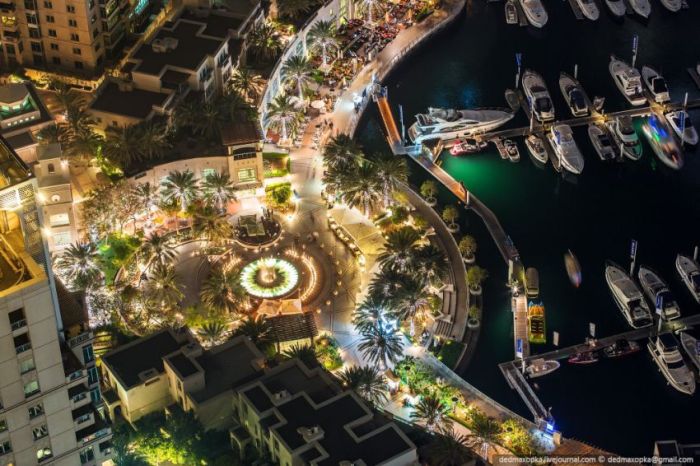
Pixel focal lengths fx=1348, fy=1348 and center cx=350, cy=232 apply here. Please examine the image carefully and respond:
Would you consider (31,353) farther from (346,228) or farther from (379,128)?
(379,128)

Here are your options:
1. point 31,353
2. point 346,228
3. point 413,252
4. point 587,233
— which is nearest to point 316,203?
point 346,228

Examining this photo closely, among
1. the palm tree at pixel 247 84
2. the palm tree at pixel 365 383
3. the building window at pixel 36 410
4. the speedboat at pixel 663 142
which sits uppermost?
the palm tree at pixel 247 84

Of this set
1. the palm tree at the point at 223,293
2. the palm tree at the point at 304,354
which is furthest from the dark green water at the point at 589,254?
the palm tree at the point at 223,293

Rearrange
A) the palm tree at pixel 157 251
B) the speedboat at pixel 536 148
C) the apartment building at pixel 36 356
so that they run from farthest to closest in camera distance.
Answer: the speedboat at pixel 536 148 → the palm tree at pixel 157 251 → the apartment building at pixel 36 356

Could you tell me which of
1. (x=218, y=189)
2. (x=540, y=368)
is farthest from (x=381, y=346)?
(x=218, y=189)

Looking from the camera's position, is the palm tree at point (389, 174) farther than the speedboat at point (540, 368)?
Yes

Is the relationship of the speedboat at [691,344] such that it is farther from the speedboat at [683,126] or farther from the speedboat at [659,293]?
the speedboat at [683,126]

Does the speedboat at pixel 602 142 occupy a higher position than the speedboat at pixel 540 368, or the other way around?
the speedboat at pixel 602 142
